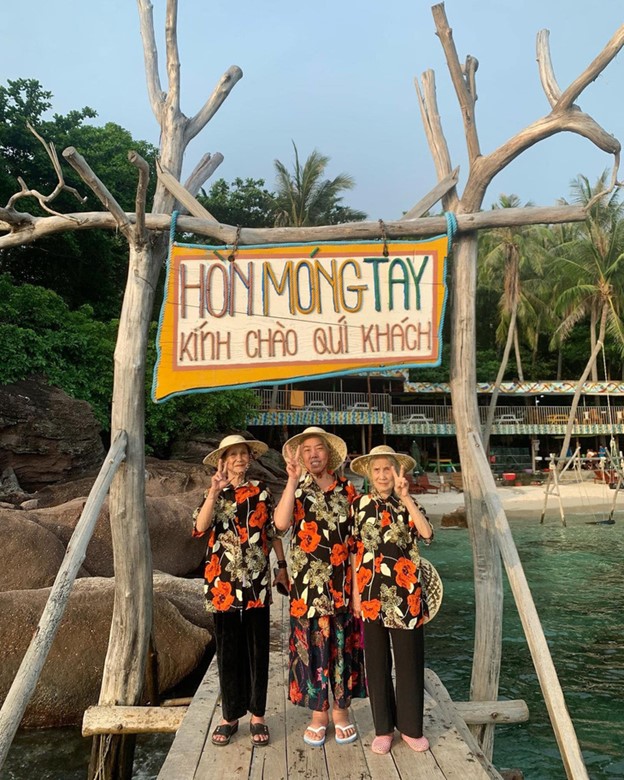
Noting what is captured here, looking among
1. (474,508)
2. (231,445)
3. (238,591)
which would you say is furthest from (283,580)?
(474,508)

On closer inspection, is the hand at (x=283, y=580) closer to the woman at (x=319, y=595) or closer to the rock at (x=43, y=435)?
the woman at (x=319, y=595)

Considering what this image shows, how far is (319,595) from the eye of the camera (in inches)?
110

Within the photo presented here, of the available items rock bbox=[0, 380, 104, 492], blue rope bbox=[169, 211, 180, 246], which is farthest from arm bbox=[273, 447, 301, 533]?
rock bbox=[0, 380, 104, 492]

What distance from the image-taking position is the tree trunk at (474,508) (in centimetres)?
356

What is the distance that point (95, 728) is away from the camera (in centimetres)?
333

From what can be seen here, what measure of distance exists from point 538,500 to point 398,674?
1991cm

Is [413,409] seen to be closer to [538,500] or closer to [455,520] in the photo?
[538,500]

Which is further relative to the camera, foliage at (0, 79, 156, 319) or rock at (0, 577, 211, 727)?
foliage at (0, 79, 156, 319)

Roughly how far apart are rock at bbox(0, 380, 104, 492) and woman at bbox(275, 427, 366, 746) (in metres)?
8.70

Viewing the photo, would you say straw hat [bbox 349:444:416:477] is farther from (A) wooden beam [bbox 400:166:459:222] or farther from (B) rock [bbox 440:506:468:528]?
(B) rock [bbox 440:506:468:528]

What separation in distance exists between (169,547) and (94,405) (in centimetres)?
564

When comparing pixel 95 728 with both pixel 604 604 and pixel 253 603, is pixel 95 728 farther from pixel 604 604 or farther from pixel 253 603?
pixel 604 604

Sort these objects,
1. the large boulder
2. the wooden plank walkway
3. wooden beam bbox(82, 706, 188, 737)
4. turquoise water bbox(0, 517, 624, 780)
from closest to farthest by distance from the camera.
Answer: the wooden plank walkway, wooden beam bbox(82, 706, 188, 737), turquoise water bbox(0, 517, 624, 780), the large boulder

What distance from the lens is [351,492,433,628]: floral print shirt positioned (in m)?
2.78
